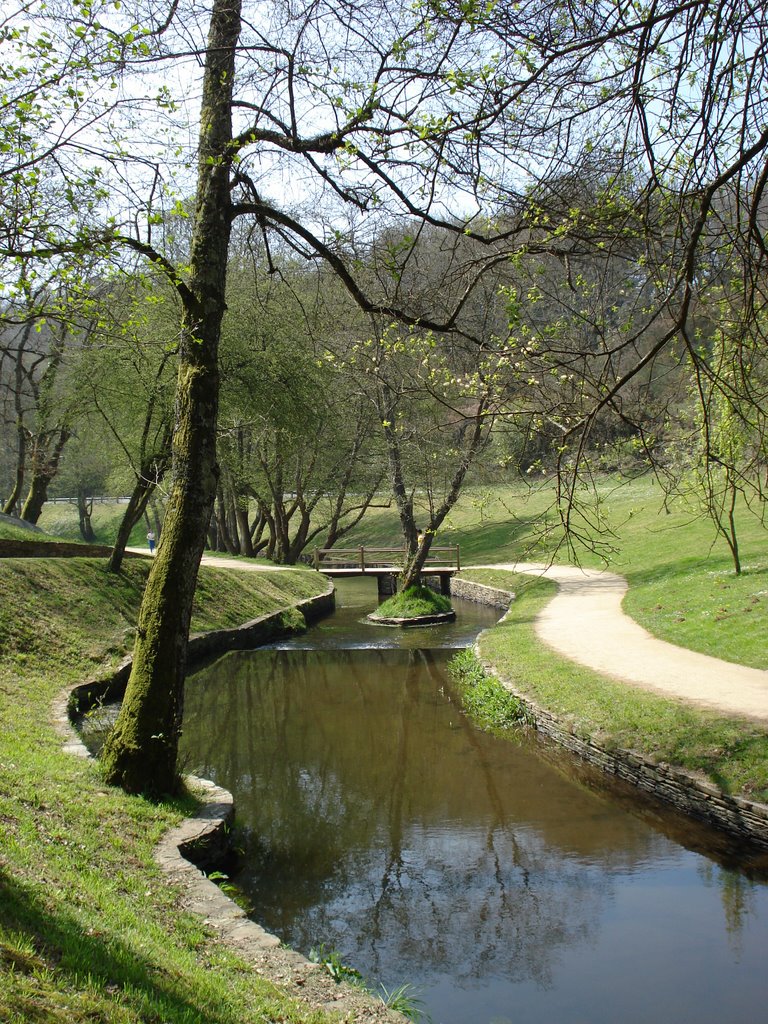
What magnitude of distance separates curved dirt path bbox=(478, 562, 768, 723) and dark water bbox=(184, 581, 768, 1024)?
7.36 feet

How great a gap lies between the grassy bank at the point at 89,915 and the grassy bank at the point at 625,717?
534 cm

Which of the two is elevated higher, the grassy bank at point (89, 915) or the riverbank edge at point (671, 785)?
the grassy bank at point (89, 915)

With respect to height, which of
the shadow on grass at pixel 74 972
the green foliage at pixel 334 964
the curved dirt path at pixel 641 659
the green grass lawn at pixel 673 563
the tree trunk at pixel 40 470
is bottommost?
the green foliage at pixel 334 964

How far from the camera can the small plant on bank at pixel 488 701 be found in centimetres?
1214

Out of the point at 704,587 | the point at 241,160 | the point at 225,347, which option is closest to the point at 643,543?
the point at 704,587

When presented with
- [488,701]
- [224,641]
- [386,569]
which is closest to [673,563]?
[386,569]

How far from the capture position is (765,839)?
743cm

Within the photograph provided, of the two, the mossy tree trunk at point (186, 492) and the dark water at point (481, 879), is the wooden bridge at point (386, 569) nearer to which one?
the dark water at point (481, 879)

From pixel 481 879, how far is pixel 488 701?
18.8 ft

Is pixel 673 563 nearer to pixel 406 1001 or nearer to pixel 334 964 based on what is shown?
pixel 406 1001

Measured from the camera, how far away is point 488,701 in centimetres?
1292

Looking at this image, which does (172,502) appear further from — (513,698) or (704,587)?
(704,587)

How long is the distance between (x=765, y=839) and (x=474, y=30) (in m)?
7.21

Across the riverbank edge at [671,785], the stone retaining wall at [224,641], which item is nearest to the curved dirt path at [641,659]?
the riverbank edge at [671,785]
